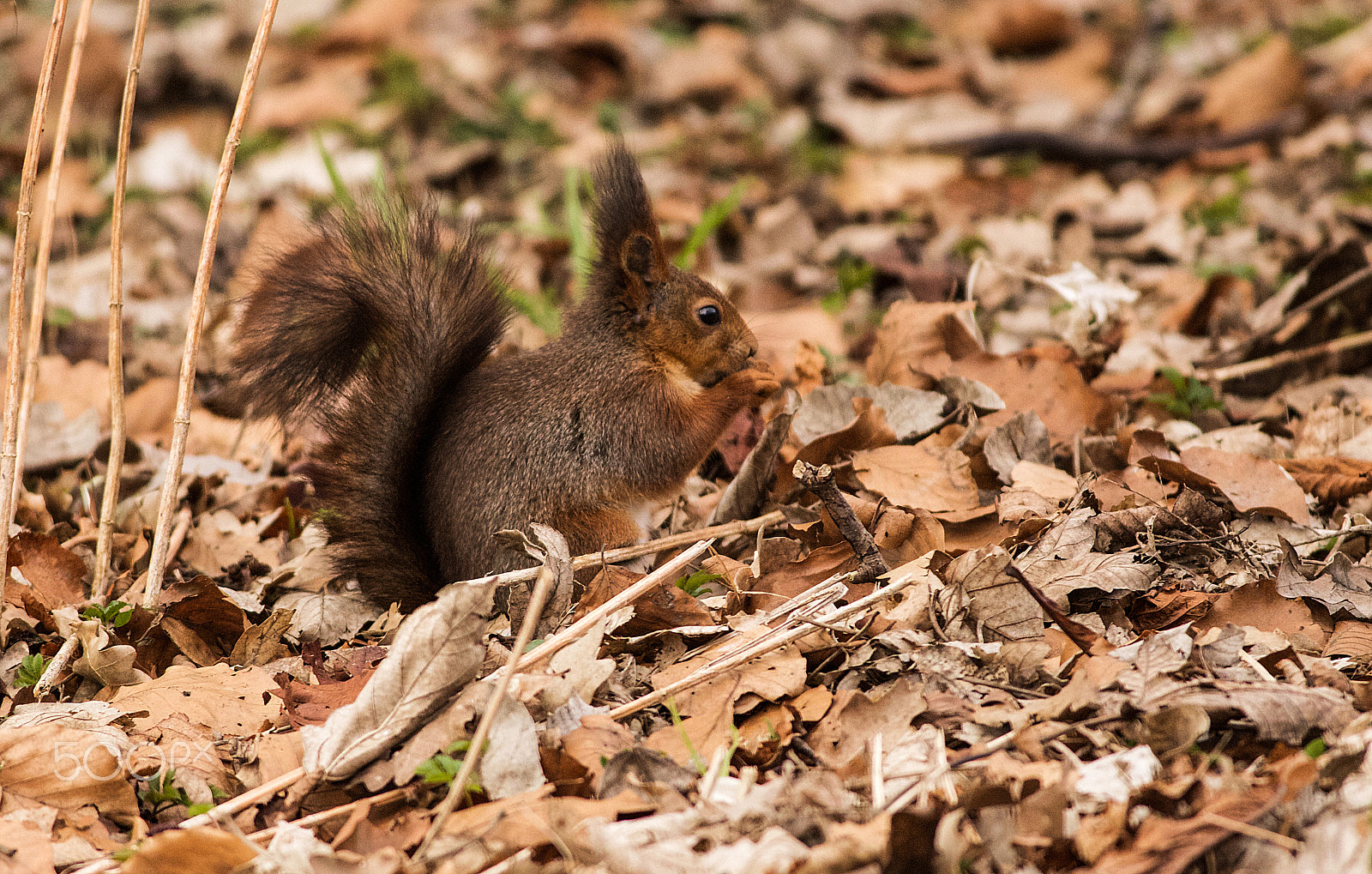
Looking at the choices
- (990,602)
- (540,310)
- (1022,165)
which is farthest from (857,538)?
(1022,165)

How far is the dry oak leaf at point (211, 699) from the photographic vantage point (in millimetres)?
2123

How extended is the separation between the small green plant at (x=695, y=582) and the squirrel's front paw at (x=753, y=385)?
552 millimetres

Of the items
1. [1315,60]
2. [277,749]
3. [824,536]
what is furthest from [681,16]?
[277,749]

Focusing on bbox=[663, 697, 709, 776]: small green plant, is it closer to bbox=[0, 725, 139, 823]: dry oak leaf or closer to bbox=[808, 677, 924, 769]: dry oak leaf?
bbox=[808, 677, 924, 769]: dry oak leaf

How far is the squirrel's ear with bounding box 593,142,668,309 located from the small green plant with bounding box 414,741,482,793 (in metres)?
1.44

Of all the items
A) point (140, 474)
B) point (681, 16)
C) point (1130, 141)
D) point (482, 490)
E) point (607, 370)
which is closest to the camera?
point (482, 490)

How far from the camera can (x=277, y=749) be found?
1988 mm

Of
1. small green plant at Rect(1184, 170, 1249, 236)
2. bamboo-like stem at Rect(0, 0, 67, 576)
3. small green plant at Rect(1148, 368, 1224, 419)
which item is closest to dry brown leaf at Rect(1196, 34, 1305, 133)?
small green plant at Rect(1184, 170, 1249, 236)

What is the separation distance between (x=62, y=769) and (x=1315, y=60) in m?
5.71

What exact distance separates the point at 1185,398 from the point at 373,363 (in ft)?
6.65

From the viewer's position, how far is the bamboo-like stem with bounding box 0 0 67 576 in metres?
2.31

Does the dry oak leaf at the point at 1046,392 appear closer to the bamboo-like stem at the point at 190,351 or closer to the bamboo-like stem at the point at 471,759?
the bamboo-like stem at the point at 471,759

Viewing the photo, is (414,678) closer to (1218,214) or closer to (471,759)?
(471,759)

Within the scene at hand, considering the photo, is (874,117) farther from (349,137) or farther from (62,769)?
(62,769)
